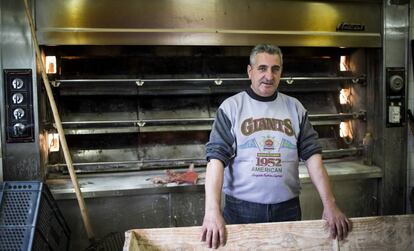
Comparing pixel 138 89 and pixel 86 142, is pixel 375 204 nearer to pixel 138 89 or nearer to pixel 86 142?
pixel 138 89

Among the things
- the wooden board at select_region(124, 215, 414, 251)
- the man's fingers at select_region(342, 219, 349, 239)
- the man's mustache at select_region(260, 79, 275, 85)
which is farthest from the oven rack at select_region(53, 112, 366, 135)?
the man's fingers at select_region(342, 219, 349, 239)

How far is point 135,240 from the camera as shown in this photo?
1.47m

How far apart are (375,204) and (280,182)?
6.02 ft

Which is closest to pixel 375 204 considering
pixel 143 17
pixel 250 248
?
pixel 250 248

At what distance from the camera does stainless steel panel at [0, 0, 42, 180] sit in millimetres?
2609

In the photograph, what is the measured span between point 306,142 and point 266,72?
40 centimetres

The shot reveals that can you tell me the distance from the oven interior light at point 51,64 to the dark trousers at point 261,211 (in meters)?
1.81

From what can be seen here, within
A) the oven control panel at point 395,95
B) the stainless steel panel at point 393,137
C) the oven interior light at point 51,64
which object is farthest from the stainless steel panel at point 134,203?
the oven interior light at point 51,64

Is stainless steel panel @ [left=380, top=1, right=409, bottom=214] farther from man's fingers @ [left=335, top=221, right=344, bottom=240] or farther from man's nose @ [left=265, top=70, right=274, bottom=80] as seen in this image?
man's fingers @ [left=335, top=221, right=344, bottom=240]

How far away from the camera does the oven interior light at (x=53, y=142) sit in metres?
2.96

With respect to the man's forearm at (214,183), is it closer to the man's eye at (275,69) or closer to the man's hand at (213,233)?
the man's hand at (213,233)

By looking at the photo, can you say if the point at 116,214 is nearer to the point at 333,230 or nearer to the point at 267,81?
the point at 267,81

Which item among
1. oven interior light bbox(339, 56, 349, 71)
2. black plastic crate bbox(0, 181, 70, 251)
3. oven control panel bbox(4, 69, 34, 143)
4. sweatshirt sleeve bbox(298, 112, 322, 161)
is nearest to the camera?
sweatshirt sleeve bbox(298, 112, 322, 161)

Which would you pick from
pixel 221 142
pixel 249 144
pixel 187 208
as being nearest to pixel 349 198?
pixel 187 208
